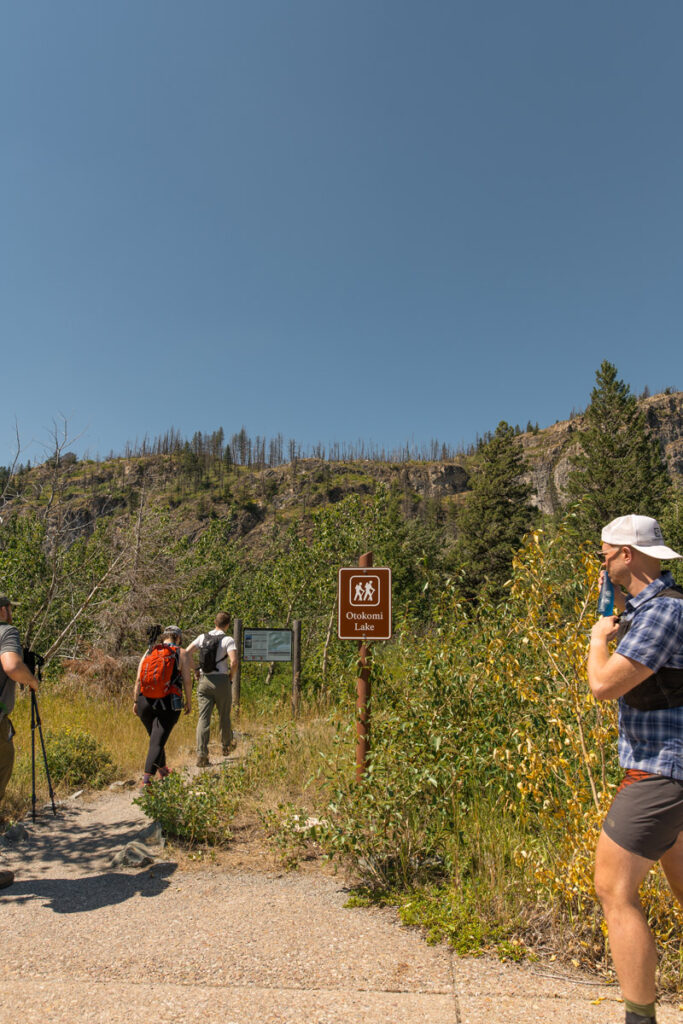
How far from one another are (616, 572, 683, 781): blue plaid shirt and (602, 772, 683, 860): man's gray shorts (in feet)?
0.15

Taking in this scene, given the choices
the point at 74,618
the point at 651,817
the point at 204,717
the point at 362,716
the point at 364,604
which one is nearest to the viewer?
the point at 651,817

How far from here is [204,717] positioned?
23.4 ft

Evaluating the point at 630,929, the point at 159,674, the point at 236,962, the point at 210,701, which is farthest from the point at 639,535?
the point at 210,701

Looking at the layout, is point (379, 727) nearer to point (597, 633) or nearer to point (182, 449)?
point (597, 633)

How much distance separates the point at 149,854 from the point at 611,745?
11.1ft

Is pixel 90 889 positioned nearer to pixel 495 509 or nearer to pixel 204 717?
pixel 204 717

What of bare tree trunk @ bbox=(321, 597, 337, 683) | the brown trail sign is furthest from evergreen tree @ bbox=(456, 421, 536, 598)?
the brown trail sign

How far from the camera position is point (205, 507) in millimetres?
105875

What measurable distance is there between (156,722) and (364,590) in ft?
8.87

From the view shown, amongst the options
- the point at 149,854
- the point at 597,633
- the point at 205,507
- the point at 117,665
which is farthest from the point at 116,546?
the point at 205,507

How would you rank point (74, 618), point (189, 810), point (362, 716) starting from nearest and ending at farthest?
point (362, 716)
point (189, 810)
point (74, 618)

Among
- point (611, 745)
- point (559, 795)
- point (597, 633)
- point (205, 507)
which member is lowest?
point (559, 795)

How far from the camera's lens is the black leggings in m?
6.00

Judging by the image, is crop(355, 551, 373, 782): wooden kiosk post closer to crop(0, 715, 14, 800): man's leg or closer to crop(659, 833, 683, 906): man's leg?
crop(659, 833, 683, 906): man's leg
